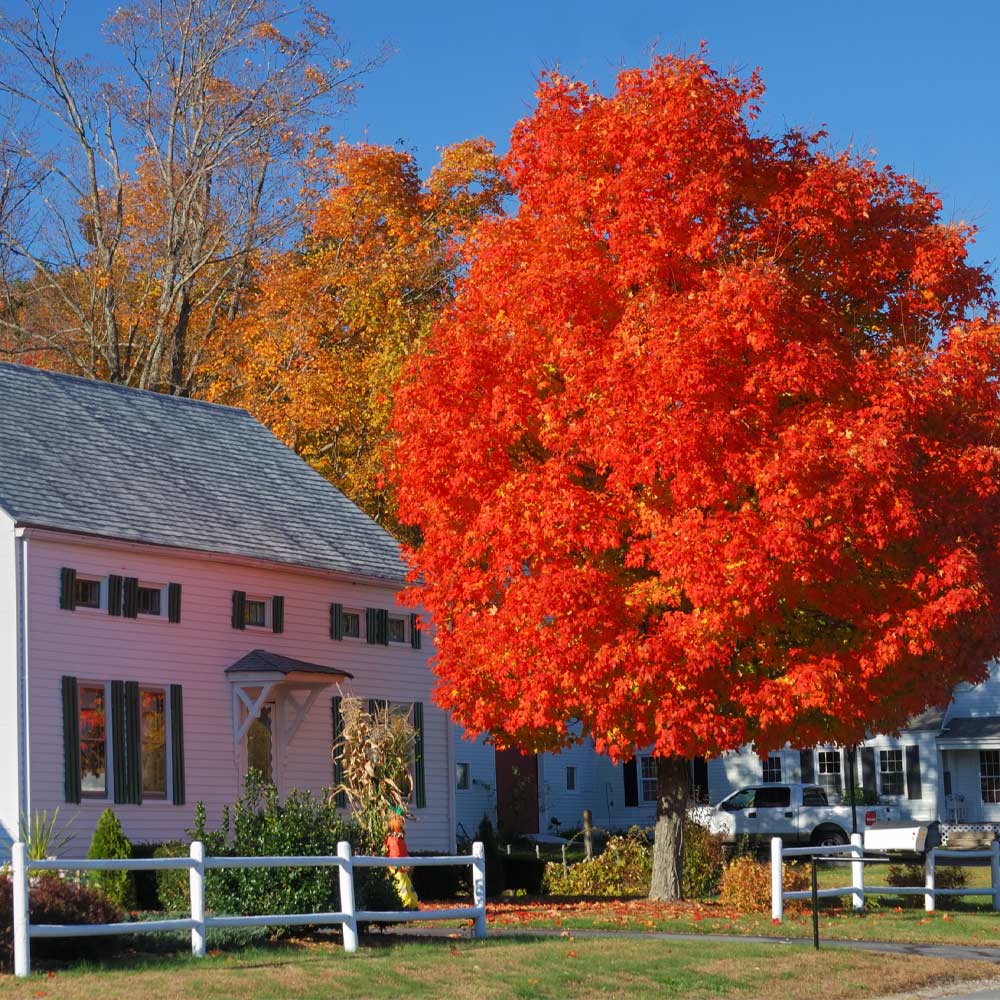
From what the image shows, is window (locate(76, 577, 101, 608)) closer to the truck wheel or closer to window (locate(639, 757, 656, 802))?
the truck wheel

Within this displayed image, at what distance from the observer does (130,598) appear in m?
26.0

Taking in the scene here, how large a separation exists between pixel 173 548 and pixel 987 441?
42.4 ft

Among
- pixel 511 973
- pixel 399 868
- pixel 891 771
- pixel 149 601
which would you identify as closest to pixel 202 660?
pixel 149 601

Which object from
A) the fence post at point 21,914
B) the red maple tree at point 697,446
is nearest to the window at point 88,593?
the red maple tree at point 697,446

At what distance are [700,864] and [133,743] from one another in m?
9.29

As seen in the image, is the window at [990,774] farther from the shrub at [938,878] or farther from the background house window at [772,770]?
the shrub at [938,878]

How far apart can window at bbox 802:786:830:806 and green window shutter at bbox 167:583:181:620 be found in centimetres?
2006

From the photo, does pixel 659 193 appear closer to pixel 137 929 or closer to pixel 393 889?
pixel 393 889

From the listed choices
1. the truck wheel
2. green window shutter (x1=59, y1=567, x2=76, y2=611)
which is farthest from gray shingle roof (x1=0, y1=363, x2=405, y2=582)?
the truck wheel

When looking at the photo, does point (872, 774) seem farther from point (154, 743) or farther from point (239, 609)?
point (154, 743)

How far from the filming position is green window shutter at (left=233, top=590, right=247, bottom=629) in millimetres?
28203

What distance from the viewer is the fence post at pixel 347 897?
1723cm

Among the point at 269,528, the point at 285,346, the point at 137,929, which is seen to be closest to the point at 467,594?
the point at 269,528

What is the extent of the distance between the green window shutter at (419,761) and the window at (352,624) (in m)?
2.06
